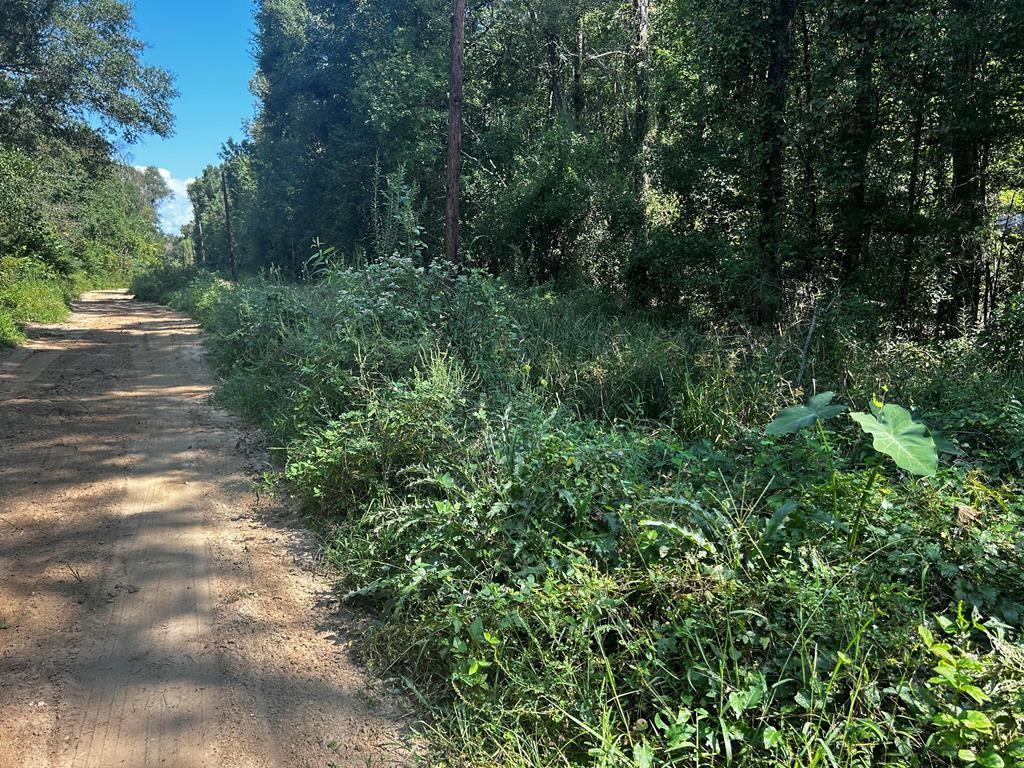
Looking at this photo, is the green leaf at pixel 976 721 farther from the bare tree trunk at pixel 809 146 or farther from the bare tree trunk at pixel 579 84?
the bare tree trunk at pixel 579 84

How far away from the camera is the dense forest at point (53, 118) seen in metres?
16.7

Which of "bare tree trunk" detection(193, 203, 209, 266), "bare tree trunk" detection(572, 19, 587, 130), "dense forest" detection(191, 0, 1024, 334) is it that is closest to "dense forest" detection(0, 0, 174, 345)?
"dense forest" detection(191, 0, 1024, 334)

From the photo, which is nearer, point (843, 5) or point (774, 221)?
point (843, 5)

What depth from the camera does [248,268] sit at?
35094 millimetres

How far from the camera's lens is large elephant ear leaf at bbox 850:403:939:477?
104 inches

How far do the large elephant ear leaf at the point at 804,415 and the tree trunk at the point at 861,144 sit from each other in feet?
27.2

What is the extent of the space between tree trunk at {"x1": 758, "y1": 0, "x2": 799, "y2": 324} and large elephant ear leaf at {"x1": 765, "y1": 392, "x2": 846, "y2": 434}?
740cm

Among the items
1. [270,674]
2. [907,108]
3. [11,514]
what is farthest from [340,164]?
[270,674]

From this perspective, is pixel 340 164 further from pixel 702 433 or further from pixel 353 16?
pixel 702 433

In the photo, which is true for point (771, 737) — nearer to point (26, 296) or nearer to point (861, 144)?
point (861, 144)

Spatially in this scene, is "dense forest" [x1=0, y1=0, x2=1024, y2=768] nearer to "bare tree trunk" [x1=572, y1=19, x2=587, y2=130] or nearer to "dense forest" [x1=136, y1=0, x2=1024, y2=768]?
"dense forest" [x1=136, y1=0, x2=1024, y2=768]

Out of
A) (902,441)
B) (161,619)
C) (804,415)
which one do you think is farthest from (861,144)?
(161,619)

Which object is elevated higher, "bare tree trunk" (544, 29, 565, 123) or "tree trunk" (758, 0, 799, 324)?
"bare tree trunk" (544, 29, 565, 123)

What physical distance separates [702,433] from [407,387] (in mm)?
2614
